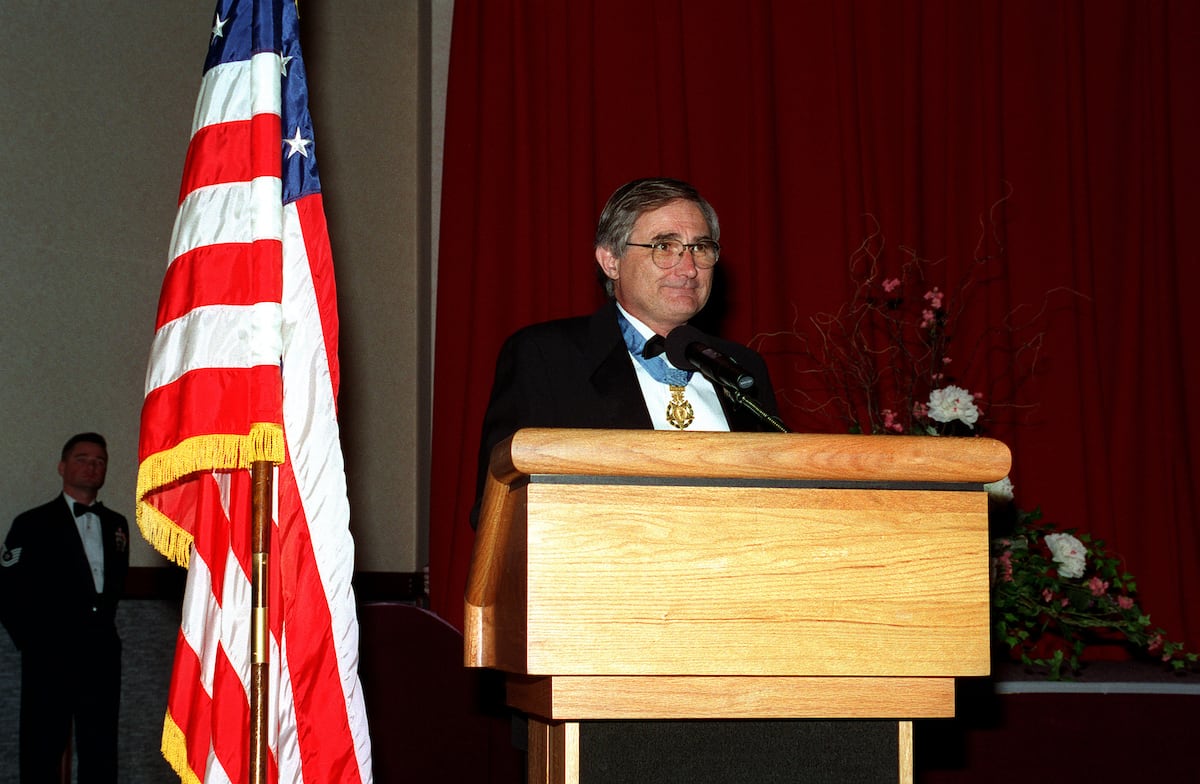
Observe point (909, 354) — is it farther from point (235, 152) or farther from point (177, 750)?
point (177, 750)

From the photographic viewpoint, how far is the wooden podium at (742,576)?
1.49 m

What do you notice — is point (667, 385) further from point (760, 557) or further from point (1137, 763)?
point (1137, 763)

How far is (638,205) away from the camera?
104 inches

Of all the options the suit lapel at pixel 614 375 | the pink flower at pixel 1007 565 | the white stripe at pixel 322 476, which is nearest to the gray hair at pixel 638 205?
the suit lapel at pixel 614 375

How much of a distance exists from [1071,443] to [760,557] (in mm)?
3584

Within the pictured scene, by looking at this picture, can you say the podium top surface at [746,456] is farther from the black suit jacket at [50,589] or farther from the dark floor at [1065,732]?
the black suit jacket at [50,589]

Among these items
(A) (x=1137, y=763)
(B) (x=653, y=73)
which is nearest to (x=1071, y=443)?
(A) (x=1137, y=763)

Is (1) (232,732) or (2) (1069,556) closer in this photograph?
(1) (232,732)

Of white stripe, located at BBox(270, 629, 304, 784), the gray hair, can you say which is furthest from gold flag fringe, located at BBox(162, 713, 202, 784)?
the gray hair

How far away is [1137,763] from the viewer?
3.23m

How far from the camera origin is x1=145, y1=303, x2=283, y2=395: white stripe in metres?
2.47

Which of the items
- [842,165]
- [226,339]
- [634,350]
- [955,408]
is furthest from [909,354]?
[226,339]

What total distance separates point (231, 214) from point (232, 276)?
0.13 meters

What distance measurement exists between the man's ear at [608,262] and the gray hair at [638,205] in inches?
0.5
